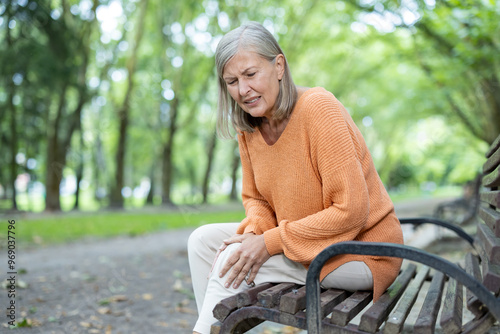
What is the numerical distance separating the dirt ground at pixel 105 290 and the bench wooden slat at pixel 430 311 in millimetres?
1771

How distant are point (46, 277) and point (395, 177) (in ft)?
111

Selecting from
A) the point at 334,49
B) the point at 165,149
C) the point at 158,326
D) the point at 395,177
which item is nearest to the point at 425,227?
the point at 158,326

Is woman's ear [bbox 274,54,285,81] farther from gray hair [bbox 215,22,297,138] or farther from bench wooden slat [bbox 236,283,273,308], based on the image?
bench wooden slat [bbox 236,283,273,308]

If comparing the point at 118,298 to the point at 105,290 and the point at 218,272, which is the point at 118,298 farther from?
the point at 218,272

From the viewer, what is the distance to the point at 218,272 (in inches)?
78.7

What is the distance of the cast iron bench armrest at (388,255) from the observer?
1.57 meters

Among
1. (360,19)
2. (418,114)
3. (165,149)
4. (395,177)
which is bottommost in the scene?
(395,177)

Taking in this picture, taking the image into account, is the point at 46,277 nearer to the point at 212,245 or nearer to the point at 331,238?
the point at 212,245

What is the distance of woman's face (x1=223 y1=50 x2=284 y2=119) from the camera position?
80.6 inches

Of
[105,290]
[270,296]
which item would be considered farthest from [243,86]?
[105,290]

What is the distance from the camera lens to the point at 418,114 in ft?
57.2

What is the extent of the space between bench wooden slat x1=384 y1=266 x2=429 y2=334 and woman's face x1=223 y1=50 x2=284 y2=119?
1065mm

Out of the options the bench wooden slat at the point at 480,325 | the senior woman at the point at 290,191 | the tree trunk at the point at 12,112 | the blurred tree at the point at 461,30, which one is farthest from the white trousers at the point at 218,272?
the tree trunk at the point at 12,112

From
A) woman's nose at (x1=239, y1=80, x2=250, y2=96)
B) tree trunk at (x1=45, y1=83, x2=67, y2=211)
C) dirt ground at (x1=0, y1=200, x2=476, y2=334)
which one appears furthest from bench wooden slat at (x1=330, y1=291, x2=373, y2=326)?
tree trunk at (x1=45, y1=83, x2=67, y2=211)
